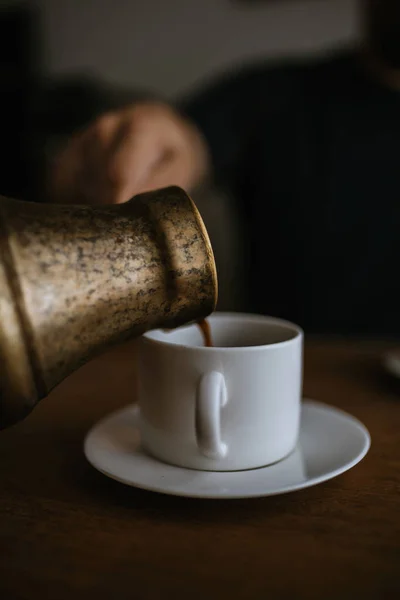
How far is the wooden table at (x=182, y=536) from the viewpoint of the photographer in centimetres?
32

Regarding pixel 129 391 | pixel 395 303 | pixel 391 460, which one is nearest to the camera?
pixel 391 460

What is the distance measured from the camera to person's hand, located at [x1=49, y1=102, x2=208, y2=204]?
27.9 inches

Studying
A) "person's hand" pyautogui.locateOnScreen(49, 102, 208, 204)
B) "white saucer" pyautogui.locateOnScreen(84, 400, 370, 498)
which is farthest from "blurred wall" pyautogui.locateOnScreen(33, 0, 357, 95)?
"white saucer" pyautogui.locateOnScreen(84, 400, 370, 498)

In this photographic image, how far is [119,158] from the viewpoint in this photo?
710mm

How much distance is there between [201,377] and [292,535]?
0.41ft

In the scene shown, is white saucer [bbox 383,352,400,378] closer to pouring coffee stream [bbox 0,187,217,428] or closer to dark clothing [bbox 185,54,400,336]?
pouring coffee stream [bbox 0,187,217,428]

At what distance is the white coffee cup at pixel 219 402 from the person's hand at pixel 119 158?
240mm

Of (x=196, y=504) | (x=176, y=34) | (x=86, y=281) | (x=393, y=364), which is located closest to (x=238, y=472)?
(x=196, y=504)

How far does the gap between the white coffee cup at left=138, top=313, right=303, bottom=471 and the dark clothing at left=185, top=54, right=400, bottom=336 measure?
0.93 metres

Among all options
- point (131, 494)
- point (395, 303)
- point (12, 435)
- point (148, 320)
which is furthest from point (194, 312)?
point (395, 303)

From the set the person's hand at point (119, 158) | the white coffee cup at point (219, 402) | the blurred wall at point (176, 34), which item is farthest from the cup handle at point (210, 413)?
the blurred wall at point (176, 34)

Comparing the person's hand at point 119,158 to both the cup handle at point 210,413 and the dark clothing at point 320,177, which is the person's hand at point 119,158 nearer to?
the cup handle at point 210,413

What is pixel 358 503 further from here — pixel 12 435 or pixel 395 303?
pixel 395 303

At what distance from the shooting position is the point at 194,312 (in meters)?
0.42
